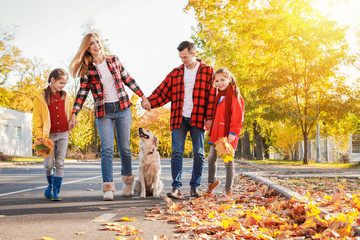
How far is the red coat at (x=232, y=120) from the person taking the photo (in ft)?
20.5

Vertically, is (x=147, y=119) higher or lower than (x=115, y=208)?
higher

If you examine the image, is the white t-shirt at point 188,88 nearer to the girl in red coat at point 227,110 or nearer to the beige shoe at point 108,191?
the girl in red coat at point 227,110

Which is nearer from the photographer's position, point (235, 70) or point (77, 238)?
point (77, 238)

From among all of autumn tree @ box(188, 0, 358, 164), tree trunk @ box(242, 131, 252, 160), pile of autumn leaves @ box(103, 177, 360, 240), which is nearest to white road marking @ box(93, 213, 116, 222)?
pile of autumn leaves @ box(103, 177, 360, 240)

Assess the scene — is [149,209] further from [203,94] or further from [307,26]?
[307,26]

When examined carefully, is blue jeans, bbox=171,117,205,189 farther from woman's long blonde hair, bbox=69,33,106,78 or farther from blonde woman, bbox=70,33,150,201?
woman's long blonde hair, bbox=69,33,106,78

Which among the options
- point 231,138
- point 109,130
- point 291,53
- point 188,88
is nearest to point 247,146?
point 291,53

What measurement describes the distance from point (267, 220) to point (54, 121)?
140 inches

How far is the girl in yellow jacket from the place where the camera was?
6.02 m

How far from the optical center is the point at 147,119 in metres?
56.5

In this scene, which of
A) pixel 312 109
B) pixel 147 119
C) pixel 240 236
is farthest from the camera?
pixel 147 119

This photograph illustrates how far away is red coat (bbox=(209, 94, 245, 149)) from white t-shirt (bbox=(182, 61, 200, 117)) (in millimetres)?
495

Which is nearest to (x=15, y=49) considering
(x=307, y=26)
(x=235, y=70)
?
(x=235, y=70)

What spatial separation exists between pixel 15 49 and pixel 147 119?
77.9 feet
